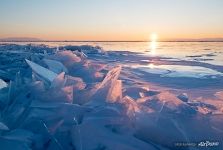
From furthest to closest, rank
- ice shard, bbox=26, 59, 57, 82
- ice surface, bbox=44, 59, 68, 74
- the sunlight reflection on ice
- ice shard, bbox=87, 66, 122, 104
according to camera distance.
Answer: the sunlight reflection on ice < ice surface, bbox=44, 59, 68, 74 < ice shard, bbox=26, 59, 57, 82 < ice shard, bbox=87, 66, 122, 104

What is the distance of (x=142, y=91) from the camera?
4180 millimetres

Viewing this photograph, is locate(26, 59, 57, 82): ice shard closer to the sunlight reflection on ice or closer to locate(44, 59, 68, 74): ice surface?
locate(44, 59, 68, 74): ice surface

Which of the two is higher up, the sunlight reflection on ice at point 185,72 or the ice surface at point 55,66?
Answer: the ice surface at point 55,66

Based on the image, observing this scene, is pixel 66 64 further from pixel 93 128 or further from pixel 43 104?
pixel 93 128

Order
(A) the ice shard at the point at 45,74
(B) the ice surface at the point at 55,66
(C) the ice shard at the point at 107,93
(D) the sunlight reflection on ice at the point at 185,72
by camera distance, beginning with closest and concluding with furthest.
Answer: (C) the ice shard at the point at 107,93 → (A) the ice shard at the point at 45,74 → (B) the ice surface at the point at 55,66 → (D) the sunlight reflection on ice at the point at 185,72

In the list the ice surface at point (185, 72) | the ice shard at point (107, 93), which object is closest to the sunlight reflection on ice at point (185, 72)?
the ice surface at point (185, 72)

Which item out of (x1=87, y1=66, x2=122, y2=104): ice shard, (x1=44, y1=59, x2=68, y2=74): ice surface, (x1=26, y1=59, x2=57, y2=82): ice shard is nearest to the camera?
(x1=87, y1=66, x2=122, y2=104): ice shard

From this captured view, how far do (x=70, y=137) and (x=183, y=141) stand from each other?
0.84m

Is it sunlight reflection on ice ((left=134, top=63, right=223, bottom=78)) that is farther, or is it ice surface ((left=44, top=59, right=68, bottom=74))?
sunlight reflection on ice ((left=134, top=63, right=223, bottom=78))

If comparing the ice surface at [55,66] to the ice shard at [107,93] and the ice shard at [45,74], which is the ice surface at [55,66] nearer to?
the ice shard at [45,74]

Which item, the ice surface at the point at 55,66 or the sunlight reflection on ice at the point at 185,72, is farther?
the sunlight reflection on ice at the point at 185,72

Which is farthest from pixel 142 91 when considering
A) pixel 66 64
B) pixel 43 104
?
pixel 43 104

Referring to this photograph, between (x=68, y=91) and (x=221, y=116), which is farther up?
(x=68, y=91)

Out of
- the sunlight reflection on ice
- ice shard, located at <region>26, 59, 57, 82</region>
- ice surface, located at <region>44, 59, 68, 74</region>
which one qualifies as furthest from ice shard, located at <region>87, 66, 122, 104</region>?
the sunlight reflection on ice
